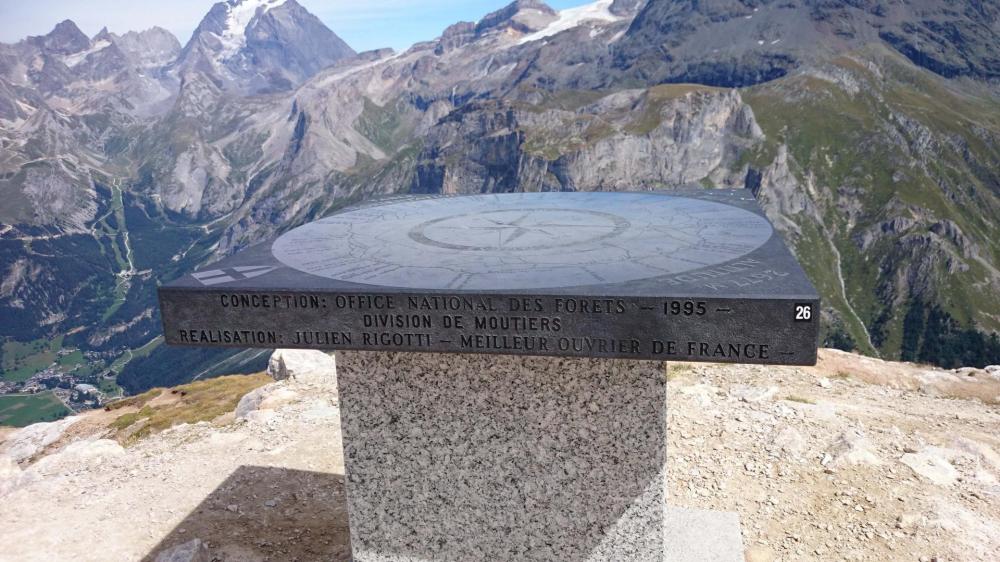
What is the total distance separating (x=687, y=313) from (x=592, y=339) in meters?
0.97

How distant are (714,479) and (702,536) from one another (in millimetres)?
2630

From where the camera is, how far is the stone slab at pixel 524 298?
19.9 ft

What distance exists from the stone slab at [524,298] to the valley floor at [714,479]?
18.2 ft

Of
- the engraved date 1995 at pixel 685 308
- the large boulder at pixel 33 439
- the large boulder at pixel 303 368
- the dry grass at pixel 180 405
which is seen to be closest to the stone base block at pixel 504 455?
the engraved date 1995 at pixel 685 308

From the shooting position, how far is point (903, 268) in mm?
183000

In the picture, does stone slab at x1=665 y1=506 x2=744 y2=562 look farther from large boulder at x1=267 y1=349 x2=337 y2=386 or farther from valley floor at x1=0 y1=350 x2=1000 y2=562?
large boulder at x1=267 y1=349 x2=337 y2=386

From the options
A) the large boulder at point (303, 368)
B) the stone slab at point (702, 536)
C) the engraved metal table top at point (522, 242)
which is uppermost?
the engraved metal table top at point (522, 242)

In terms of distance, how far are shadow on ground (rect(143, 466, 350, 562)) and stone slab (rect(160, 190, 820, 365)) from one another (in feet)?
17.4

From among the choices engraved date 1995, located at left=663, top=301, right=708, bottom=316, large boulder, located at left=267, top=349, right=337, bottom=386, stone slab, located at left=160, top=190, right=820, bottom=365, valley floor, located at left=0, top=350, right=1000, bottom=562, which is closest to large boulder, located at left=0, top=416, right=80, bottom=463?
valley floor, located at left=0, top=350, right=1000, bottom=562

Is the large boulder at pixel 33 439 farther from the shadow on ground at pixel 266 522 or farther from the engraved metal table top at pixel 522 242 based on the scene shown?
the engraved metal table top at pixel 522 242

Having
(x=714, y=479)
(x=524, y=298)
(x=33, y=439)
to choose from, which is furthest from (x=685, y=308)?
(x=33, y=439)

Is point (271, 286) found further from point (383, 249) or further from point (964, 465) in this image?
point (964, 465)

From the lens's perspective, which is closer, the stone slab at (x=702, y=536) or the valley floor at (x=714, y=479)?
the stone slab at (x=702, y=536)

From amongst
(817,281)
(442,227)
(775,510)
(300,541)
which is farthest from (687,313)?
(817,281)
